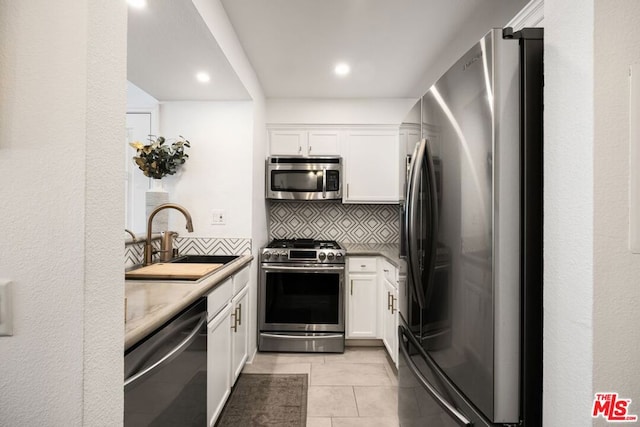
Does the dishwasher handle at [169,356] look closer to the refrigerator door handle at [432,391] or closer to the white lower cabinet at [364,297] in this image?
the refrigerator door handle at [432,391]

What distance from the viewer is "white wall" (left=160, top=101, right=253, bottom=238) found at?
269 centimetres

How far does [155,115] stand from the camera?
269cm

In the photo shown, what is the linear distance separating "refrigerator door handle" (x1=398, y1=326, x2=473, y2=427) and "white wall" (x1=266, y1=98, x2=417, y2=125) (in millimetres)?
2281

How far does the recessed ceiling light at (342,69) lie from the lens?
2619mm

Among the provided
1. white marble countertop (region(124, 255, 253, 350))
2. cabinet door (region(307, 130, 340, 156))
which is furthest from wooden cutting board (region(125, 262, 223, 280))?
cabinet door (region(307, 130, 340, 156))

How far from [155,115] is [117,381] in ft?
8.01

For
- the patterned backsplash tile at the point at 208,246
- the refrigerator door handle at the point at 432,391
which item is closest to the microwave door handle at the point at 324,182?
the patterned backsplash tile at the point at 208,246

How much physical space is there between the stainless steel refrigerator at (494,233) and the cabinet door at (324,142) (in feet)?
7.21

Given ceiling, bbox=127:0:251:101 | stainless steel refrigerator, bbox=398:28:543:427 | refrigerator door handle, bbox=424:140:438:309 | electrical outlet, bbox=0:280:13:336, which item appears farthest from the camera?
ceiling, bbox=127:0:251:101

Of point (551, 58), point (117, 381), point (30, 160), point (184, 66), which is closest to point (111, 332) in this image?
point (117, 381)

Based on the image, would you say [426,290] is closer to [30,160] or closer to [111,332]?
[111,332]

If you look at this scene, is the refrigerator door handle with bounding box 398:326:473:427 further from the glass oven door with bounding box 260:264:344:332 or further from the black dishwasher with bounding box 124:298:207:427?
the glass oven door with bounding box 260:264:344:332

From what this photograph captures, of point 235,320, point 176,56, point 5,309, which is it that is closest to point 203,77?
point 176,56

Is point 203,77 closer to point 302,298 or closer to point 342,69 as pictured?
point 342,69
